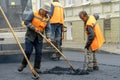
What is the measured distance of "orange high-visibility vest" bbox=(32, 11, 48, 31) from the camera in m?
10.6

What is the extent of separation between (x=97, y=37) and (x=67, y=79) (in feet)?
6.12

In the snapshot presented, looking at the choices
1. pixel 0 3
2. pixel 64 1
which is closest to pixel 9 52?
pixel 0 3

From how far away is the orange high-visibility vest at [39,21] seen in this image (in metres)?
10.6

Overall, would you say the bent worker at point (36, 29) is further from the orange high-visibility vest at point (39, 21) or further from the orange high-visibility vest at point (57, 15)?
the orange high-visibility vest at point (57, 15)

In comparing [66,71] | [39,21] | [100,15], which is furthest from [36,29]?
[100,15]

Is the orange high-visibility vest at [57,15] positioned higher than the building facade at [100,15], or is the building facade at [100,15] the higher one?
the orange high-visibility vest at [57,15]

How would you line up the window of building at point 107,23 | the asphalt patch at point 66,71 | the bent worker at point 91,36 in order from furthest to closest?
the window of building at point 107,23, the bent worker at point 91,36, the asphalt patch at point 66,71

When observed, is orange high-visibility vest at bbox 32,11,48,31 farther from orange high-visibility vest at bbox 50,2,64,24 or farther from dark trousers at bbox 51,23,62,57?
orange high-visibility vest at bbox 50,2,64,24

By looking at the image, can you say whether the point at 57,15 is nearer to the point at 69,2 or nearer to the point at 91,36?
the point at 91,36

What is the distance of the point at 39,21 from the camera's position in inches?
417

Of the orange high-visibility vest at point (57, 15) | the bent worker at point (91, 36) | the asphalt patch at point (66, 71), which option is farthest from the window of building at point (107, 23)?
the asphalt patch at point (66, 71)

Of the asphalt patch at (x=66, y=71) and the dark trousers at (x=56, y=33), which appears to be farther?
the dark trousers at (x=56, y=33)

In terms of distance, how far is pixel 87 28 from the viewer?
10797 mm

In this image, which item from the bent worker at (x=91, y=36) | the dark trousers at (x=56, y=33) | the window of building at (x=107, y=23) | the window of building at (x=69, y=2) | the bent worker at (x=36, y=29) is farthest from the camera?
the window of building at (x=69, y=2)
